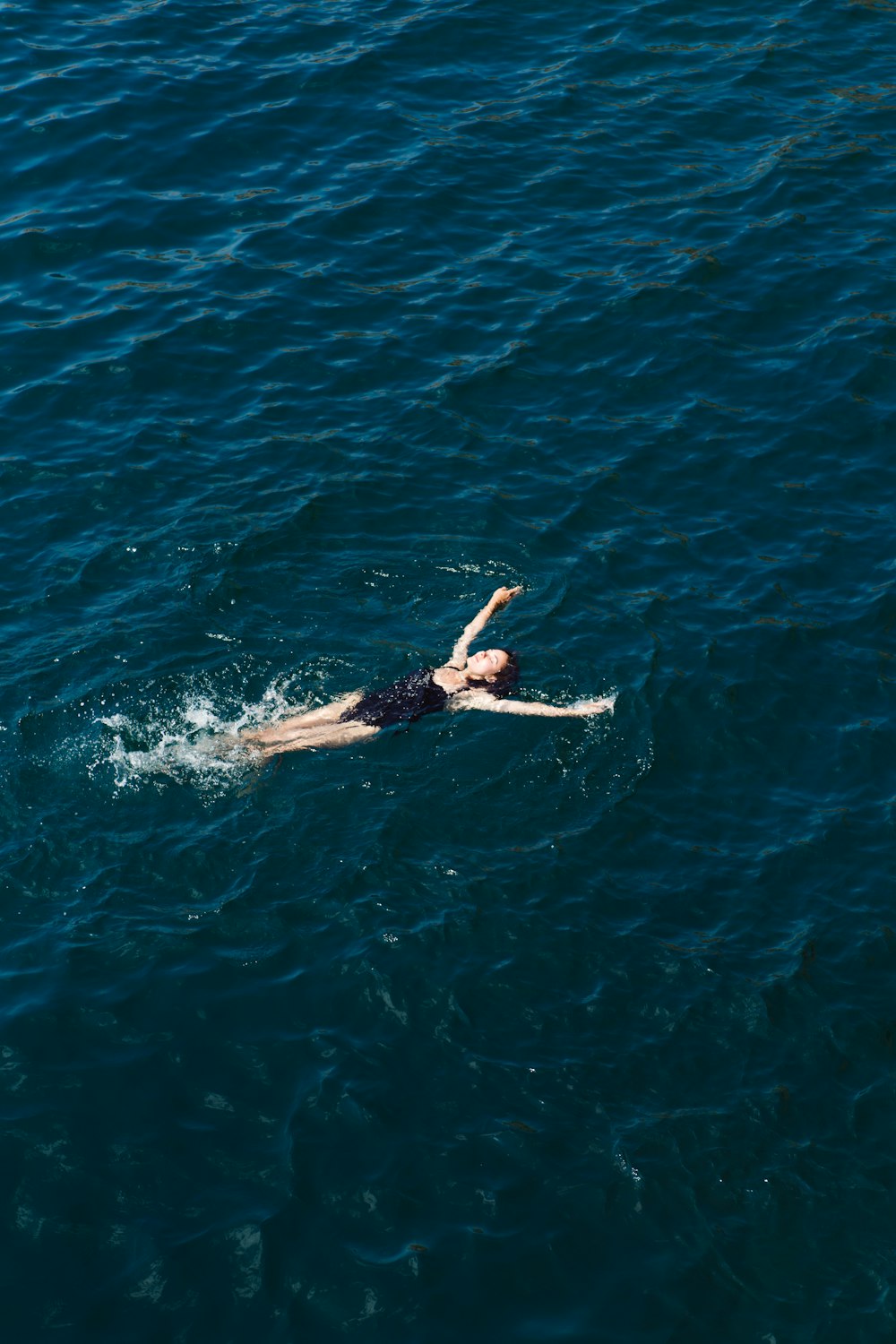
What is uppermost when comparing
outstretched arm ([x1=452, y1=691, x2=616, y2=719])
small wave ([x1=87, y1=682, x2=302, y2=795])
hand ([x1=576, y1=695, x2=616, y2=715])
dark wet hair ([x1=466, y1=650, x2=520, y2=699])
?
small wave ([x1=87, y1=682, x2=302, y2=795])

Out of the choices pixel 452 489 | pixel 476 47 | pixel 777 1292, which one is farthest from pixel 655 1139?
pixel 476 47

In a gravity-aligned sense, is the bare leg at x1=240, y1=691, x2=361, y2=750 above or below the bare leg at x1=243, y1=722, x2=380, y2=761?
above

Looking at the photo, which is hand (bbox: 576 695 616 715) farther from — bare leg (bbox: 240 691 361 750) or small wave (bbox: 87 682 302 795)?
small wave (bbox: 87 682 302 795)

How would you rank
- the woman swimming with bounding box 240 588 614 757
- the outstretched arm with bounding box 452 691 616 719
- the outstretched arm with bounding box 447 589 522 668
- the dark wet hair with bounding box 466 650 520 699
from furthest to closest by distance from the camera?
the outstretched arm with bounding box 447 589 522 668, the dark wet hair with bounding box 466 650 520 699, the outstretched arm with bounding box 452 691 616 719, the woman swimming with bounding box 240 588 614 757

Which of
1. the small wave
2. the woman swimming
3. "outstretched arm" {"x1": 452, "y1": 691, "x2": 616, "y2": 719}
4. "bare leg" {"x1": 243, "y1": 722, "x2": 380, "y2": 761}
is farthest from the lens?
"outstretched arm" {"x1": 452, "y1": 691, "x2": 616, "y2": 719}

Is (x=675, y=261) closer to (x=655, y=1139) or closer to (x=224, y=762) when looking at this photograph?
(x=224, y=762)

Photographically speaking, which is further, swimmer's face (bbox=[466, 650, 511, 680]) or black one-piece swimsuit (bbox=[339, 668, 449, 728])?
swimmer's face (bbox=[466, 650, 511, 680])

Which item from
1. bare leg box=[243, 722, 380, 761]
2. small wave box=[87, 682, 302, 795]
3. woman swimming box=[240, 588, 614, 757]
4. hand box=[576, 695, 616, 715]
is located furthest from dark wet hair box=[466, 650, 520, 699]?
small wave box=[87, 682, 302, 795]

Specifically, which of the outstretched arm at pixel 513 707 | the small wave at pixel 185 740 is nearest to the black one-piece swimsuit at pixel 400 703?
the outstretched arm at pixel 513 707
